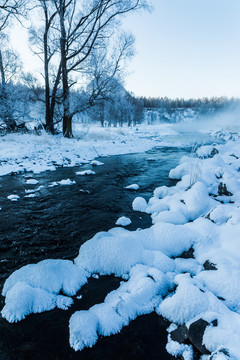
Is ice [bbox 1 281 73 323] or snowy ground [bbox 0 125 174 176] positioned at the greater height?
snowy ground [bbox 0 125 174 176]

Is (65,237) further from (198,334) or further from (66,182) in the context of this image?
(66,182)

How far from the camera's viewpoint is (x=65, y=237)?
305 centimetres

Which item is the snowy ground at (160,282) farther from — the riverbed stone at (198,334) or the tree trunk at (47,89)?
the tree trunk at (47,89)

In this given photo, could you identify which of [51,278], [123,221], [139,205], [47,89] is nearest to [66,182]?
[139,205]

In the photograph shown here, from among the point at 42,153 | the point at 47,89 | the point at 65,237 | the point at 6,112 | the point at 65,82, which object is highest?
the point at 65,82

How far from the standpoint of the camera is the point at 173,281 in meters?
2.12

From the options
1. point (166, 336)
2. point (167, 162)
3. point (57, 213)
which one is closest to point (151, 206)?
point (57, 213)

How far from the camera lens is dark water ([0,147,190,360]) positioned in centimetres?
154

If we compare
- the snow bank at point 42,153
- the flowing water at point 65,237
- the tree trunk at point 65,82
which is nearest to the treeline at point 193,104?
the tree trunk at point 65,82

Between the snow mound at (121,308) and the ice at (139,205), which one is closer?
the snow mound at (121,308)

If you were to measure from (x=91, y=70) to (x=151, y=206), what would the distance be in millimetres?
11974

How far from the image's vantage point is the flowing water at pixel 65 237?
60.7 inches

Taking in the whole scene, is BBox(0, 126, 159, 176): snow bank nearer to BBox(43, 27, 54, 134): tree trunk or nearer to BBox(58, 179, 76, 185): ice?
BBox(58, 179, 76, 185): ice

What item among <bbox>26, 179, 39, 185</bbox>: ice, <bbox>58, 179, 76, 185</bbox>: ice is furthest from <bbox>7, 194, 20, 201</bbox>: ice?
<bbox>58, 179, 76, 185</bbox>: ice
